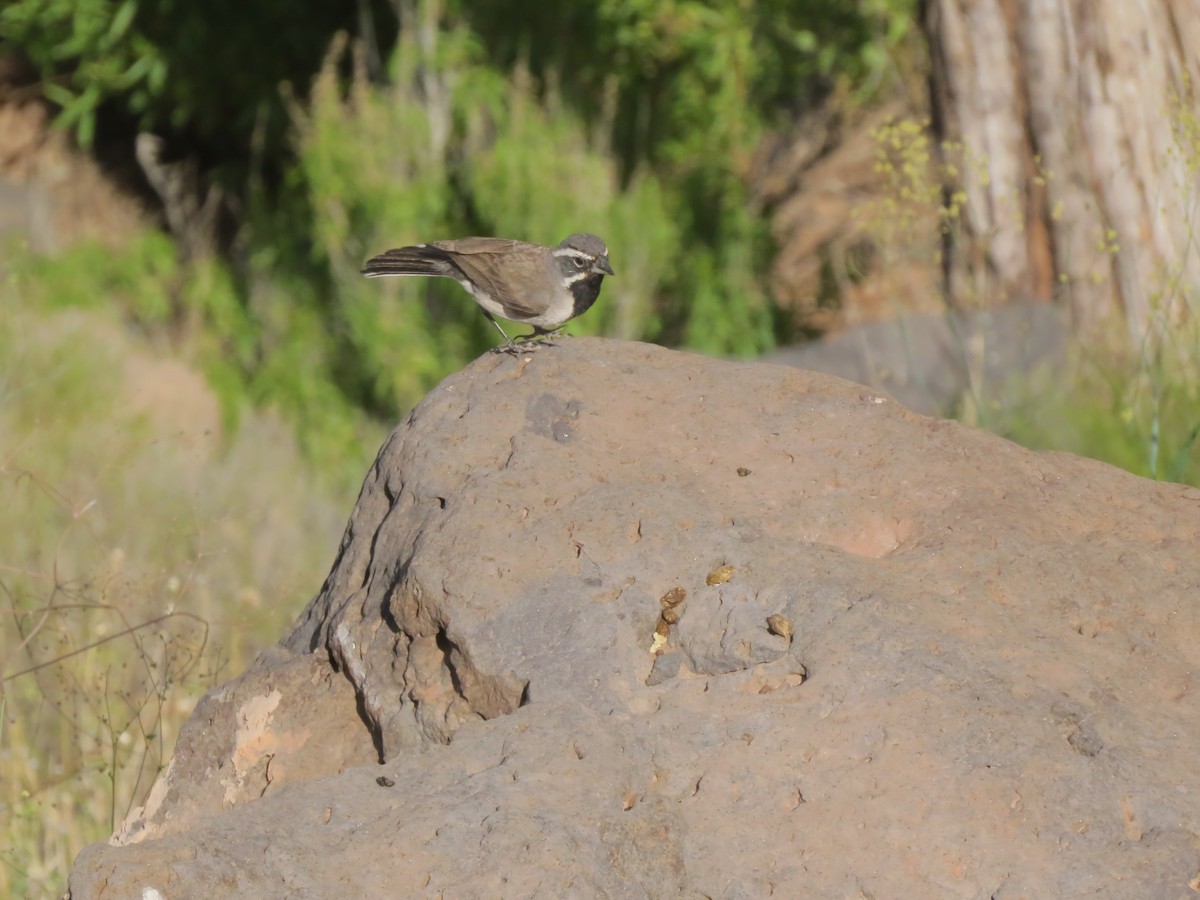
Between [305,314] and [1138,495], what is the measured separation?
32.5 ft

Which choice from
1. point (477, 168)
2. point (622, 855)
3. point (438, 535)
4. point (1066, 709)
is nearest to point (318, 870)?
point (622, 855)

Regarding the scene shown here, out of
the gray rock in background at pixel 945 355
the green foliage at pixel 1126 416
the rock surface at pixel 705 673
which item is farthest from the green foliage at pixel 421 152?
the rock surface at pixel 705 673

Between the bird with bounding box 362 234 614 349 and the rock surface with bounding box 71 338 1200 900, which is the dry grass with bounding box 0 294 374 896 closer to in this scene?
the rock surface with bounding box 71 338 1200 900

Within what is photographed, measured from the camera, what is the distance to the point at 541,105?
12898 millimetres

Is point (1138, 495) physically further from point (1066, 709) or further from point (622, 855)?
point (622, 855)

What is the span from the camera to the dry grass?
15.1 feet

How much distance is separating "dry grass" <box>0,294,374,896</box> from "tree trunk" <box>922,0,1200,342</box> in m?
3.89

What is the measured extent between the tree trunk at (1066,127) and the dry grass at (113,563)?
3.89 m

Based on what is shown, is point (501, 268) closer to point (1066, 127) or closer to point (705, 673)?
point (705, 673)

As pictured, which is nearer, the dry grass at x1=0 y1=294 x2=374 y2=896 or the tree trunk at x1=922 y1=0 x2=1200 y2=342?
the dry grass at x1=0 y1=294 x2=374 y2=896

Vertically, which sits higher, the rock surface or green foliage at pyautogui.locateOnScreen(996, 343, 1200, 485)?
the rock surface

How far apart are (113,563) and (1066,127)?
5.83 m

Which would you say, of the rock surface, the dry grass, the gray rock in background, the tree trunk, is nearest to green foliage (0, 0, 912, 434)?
the dry grass

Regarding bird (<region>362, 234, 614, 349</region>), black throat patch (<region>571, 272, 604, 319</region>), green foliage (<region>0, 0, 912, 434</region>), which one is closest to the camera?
bird (<region>362, 234, 614, 349</region>)
